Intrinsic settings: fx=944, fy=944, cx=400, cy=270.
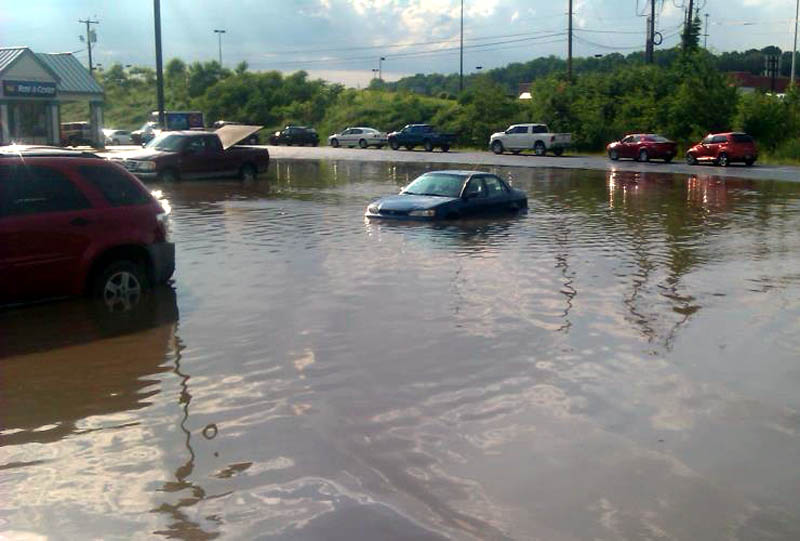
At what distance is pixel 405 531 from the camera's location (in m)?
5.11

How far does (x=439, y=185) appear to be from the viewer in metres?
20.0

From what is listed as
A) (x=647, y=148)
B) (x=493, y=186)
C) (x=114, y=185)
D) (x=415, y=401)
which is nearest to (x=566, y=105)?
(x=647, y=148)

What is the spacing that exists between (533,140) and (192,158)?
28.9m

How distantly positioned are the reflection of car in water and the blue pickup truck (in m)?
50.5

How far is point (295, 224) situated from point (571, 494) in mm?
14146

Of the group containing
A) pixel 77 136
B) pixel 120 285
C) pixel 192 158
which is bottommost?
pixel 120 285

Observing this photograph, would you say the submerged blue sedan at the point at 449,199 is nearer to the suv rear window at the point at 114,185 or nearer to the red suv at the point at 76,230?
the red suv at the point at 76,230

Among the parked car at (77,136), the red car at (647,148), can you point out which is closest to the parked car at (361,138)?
the parked car at (77,136)

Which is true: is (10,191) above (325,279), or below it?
above

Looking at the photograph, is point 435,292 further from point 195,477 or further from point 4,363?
point 195,477

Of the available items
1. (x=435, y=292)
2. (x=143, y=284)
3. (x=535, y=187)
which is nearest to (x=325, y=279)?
(x=435, y=292)

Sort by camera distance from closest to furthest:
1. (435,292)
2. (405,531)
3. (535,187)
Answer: (405,531) < (435,292) < (535,187)

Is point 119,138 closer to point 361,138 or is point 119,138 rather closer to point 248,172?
point 361,138

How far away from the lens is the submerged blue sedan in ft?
61.7
